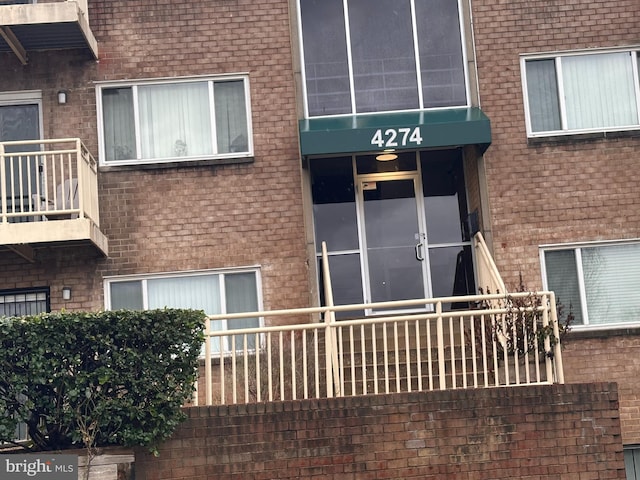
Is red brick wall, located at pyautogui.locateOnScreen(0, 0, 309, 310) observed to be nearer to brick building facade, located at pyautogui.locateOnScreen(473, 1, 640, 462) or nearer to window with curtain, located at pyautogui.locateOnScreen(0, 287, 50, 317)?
window with curtain, located at pyautogui.locateOnScreen(0, 287, 50, 317)

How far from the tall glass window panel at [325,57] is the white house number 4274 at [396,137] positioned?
1155 mm

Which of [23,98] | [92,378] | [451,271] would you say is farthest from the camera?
[451,271]

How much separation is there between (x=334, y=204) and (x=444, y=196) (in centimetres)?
171

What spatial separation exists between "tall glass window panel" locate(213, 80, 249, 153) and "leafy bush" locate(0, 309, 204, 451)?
17.0ft

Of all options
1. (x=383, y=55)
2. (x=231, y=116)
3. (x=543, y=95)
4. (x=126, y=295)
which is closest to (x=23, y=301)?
(x=126, y=295)

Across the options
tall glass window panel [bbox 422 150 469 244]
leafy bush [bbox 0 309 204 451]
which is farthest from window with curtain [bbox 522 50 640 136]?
leafy bush [bbox 0 309 204 451]

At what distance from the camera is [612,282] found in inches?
639

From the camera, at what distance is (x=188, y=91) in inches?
659

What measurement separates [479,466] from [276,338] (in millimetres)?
3837

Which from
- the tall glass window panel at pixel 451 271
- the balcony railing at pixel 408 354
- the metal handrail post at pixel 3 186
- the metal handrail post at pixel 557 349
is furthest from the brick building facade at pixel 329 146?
the metal handrail post at pixel 557 349

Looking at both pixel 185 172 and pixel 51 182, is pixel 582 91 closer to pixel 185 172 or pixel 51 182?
pixel 185 172

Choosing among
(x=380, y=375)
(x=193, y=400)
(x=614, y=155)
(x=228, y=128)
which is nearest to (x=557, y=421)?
(x=380, y=375)

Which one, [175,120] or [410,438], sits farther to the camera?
[175,120]

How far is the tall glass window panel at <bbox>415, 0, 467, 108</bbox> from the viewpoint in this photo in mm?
16781
